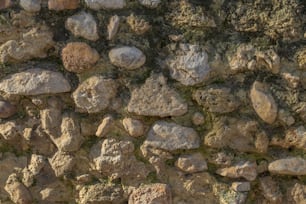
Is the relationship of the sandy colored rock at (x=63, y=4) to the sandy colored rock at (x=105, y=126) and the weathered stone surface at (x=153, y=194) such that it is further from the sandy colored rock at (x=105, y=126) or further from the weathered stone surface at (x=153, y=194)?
the weathered stone surface at (x=153, y=194)

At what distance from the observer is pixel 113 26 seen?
6.73ft

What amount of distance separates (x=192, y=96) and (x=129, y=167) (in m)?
0.34

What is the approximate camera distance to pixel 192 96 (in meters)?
2.05

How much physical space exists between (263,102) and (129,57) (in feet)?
1.58

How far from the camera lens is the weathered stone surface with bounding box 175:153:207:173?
207cm

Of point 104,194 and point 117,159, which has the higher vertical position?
point 117,159

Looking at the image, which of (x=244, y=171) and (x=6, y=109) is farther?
(x=6, y=109)

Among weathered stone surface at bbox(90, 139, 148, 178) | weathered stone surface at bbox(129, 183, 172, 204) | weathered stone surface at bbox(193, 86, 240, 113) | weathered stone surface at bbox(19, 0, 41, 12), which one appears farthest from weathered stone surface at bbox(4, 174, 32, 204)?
weathered stone surface at bbox(193, 86, 240, 113)

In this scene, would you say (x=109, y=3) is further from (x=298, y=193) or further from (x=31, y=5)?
(x=298, y=193)

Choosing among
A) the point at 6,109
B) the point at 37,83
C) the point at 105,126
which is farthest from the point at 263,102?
the point at 6,109

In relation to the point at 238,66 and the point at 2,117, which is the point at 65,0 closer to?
the point at 2,117

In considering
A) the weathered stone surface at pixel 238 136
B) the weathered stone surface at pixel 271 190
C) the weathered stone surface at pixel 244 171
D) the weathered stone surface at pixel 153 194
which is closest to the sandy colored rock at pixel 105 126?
the weathered stone surface at pixel 153 194

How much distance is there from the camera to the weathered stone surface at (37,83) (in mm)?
2102

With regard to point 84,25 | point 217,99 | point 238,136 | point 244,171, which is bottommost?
point 244,171
